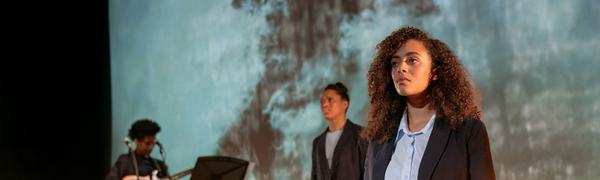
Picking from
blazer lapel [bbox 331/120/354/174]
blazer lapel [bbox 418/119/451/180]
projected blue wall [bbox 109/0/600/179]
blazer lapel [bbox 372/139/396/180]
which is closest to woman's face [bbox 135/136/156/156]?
projected blue wall [bbox 109/0/600/179]

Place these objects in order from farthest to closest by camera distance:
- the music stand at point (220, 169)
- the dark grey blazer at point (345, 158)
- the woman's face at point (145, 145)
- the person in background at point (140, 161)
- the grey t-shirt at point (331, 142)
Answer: the woman's face at point (145, 145), the person in background at point (140, 161), the grey t-shirt at point (331, 142), the dark grey blazer at point (345, 158), the music stand at point (220, 169)

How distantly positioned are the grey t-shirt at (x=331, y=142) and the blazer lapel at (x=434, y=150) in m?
1.83

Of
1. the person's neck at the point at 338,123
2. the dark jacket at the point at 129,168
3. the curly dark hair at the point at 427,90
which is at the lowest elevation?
the dark jacket at the point at 129,168

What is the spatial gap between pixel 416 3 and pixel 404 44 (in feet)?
7.23

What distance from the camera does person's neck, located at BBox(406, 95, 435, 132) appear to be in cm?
148

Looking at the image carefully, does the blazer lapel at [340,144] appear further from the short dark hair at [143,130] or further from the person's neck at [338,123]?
the short dark hair at [143,130]

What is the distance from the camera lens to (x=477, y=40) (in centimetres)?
343

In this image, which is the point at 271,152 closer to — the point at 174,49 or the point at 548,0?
the point at 174,49

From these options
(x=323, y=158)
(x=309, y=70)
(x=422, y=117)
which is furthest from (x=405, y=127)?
(x=309, y=70)

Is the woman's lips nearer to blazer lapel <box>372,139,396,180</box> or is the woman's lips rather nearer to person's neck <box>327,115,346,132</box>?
blazer lapel <box>372,139,396,180</box>

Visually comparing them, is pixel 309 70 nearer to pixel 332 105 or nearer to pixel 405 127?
pixel 332 105

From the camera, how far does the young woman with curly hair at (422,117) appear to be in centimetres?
137

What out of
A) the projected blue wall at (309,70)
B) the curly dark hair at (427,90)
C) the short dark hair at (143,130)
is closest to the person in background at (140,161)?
the short dark hair at (143,130)

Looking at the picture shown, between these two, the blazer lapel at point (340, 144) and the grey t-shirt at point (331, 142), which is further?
the grey t-shirt at point (331, 142)
